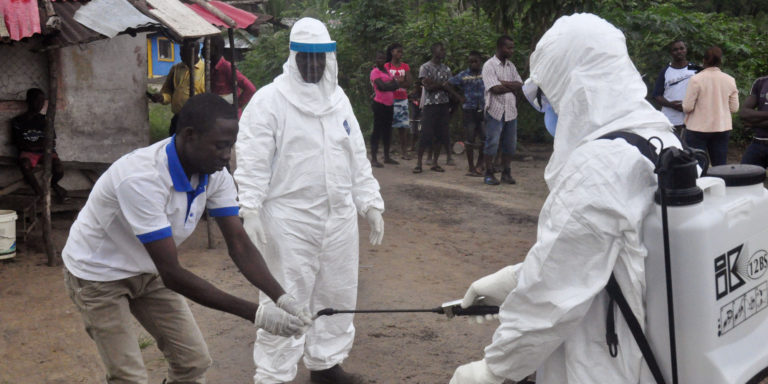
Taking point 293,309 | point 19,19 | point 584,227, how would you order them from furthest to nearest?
point 19,19 → point 293,309 → point 584,227

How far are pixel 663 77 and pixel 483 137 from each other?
2835mm

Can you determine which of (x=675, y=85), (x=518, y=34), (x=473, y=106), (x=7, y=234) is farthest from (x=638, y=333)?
(x=518, y=34)

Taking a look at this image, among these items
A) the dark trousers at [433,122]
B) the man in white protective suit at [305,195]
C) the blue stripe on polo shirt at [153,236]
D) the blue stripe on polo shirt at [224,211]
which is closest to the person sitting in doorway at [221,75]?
the dark trousers at [433,122]

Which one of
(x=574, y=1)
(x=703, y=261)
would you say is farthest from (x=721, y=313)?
(x=574, y=1)

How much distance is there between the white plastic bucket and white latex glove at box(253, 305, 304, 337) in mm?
4830

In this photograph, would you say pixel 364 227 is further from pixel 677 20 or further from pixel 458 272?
pixel 677 20

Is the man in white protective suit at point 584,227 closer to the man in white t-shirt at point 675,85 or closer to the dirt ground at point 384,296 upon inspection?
the dirt ground at point 384,296

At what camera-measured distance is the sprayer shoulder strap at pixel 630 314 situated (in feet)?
7.84

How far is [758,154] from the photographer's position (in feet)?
23.5

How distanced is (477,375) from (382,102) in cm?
959

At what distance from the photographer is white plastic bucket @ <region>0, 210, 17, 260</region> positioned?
7062 millimetres

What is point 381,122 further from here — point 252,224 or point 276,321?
point 276,321

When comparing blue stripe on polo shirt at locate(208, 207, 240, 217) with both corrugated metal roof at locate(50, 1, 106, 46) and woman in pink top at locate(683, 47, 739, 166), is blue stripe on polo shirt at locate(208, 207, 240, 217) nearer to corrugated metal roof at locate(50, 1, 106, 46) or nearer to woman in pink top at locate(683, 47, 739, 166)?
corrugated metal roof at locate(50, 1, 106, 46)

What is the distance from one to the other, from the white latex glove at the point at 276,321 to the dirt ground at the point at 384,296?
5.60 ft
